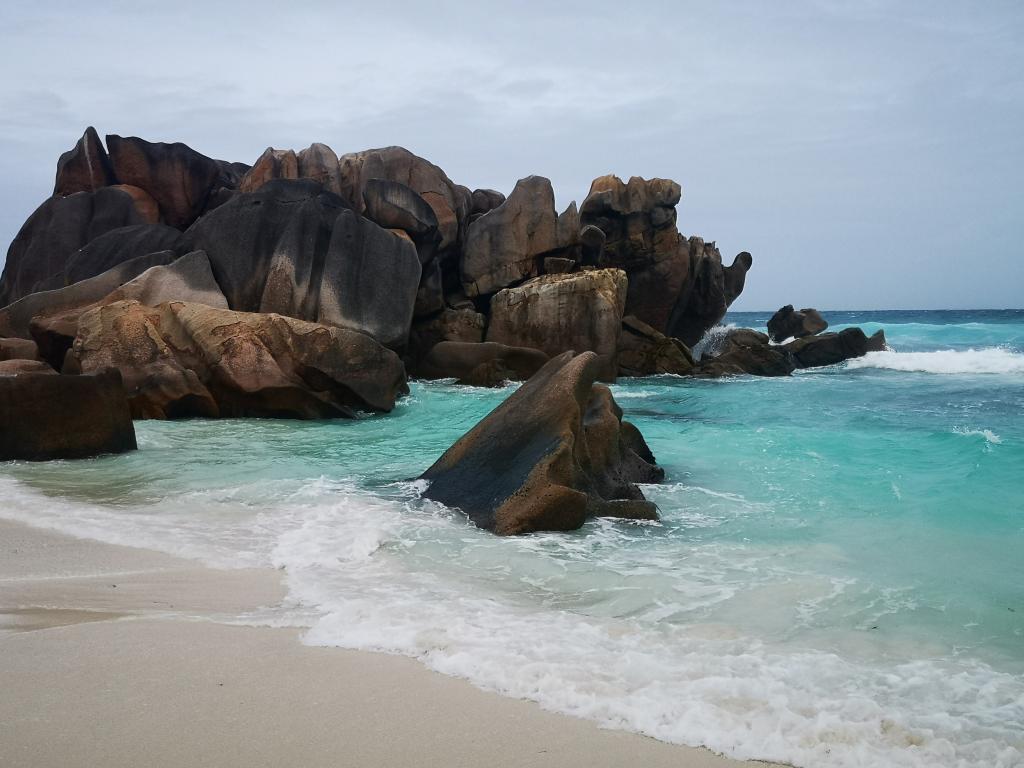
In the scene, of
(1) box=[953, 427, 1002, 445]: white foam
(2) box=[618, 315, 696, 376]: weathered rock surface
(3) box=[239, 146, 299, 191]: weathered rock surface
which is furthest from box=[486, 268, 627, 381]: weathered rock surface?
(1) box=[953, 427, 1002, 445]: white foam

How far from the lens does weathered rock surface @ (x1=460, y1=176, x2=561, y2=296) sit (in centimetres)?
2450

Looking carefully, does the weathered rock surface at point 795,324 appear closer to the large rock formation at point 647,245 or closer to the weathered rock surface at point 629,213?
the large rock formation at point 647,245

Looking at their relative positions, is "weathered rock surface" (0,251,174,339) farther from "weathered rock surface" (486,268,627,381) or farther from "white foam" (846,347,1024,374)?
"white foam" (846,347,1024,374)

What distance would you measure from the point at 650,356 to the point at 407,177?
8.93 metres

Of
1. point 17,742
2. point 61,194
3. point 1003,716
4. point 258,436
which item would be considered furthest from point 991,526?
point 61,194

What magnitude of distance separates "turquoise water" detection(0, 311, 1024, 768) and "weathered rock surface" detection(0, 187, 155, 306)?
617 inches

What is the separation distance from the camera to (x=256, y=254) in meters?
17.5

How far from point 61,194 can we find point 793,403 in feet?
74.4

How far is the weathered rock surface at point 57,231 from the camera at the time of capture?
24.0 m

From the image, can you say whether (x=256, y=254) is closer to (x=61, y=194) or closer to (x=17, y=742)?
(x=61, y=194)

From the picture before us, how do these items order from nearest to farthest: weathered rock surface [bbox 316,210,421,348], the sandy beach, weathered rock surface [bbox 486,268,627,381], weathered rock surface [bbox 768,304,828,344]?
the sandy beach → weathered rock surface [bbox 316,210,421,348] → weathered rock surface [bbox 486,268,627,381] → weathered rock surface [bbox 768,304,828,344]

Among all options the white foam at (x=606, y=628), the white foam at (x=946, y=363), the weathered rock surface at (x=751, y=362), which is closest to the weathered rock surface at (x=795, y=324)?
the white foam at (x=946, y=363)

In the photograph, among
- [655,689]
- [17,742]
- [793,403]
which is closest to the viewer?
[17,742]

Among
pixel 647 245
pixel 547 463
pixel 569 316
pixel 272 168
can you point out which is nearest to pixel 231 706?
pixel 547 463
